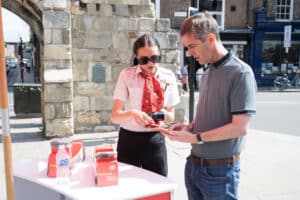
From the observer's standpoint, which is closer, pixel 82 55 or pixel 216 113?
pixel 216 113

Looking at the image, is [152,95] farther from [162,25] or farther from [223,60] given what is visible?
[162,25]

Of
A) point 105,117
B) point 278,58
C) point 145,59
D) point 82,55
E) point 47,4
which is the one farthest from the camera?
point 278,58

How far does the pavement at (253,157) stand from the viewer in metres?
5.10

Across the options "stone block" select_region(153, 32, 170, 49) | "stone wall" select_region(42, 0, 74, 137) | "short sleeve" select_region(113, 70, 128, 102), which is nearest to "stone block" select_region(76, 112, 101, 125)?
"stone wall" select_region(42, 0, 74, 137)

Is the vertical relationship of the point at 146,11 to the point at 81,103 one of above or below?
above

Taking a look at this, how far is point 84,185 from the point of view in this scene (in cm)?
254

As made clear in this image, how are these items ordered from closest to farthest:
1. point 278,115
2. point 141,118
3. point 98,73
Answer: point 141,118 → point 98,73 → point 278,115

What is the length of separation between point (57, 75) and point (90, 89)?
0.86 metres

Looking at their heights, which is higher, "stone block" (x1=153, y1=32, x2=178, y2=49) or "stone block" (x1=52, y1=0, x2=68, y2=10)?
"stone block" (x1=52, y1=0, x2=68, y2=10)

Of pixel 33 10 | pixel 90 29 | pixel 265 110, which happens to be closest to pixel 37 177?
pixel 90 29

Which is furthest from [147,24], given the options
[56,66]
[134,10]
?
[56,66]

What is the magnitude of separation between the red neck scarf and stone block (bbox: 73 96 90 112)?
506 centimetres

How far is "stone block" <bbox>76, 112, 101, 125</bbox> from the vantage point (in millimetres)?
8242

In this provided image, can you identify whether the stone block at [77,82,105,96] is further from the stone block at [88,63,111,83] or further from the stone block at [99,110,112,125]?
the stone block at [99,110,112,125]
